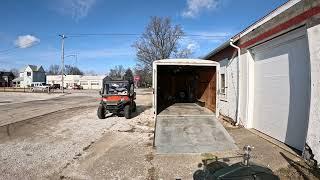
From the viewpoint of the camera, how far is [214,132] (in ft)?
34.7

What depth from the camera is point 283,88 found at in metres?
9.10

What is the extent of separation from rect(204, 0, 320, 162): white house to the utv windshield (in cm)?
643

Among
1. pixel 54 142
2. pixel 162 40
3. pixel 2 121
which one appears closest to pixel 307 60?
pixel 54 142

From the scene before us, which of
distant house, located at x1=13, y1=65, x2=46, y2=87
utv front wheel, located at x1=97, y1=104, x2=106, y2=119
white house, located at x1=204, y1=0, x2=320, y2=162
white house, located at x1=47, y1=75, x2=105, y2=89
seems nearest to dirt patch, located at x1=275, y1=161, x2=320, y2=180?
white house, located at x1=204, y1=0, x2=320, y2=162

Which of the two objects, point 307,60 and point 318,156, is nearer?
point 318,156

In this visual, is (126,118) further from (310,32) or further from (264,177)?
(264,177)

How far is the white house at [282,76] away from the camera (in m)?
6.98

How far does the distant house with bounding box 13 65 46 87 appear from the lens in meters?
108

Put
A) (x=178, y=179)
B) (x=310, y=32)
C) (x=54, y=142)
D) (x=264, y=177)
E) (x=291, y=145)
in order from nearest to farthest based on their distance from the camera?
(x=264, y=177) < (x=178, y=179) < (x=310, y=32) < (x=291, y=145) < (x=54, y=142)

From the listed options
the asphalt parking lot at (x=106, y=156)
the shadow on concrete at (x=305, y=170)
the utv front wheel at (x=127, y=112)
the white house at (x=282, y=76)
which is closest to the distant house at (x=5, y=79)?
the utv front wheel at (x=127, y=112)

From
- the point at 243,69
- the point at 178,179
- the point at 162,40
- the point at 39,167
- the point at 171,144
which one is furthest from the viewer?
the point at 162,40

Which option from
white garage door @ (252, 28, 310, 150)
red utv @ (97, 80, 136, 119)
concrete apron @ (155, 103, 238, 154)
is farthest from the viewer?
red utv @ (97, 80, 136, 119)

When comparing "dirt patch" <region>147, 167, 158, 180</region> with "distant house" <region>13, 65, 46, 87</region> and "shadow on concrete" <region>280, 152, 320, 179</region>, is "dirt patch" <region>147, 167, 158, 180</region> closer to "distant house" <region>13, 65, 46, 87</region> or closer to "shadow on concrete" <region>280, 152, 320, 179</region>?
"shadow on concrete" <region>280, 152, 320, 179</region>

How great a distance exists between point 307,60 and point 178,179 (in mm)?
4575
